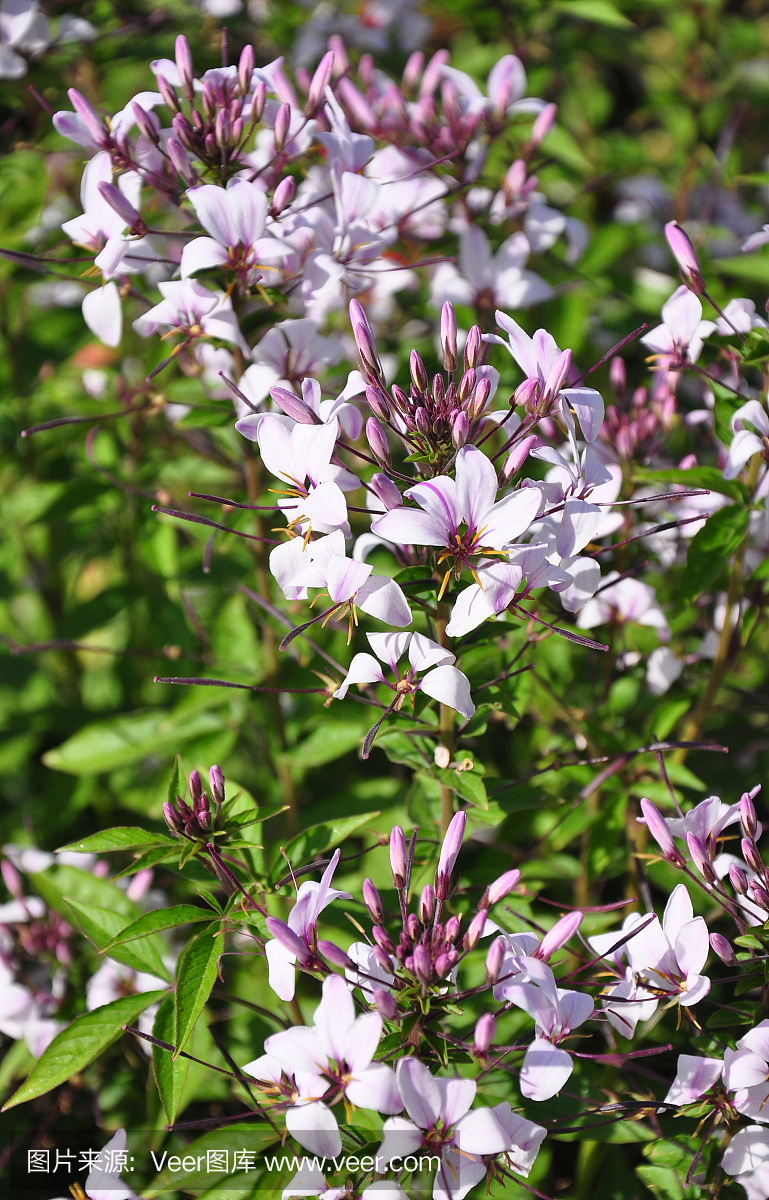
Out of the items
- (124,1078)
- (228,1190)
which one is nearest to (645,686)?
(228,1190)

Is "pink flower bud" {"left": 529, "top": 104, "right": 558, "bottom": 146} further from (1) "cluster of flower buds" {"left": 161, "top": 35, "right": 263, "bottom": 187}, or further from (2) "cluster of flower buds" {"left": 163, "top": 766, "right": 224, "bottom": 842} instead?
(2) "cluster of flower buds" {"left": 163, "top": 766, "right": 224, "bottom": 842}

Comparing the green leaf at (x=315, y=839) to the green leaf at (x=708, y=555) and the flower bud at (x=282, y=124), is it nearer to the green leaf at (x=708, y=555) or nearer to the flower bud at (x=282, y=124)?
the green leaf at (x=708, y=555)

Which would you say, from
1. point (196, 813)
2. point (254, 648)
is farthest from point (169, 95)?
point (196, 813)

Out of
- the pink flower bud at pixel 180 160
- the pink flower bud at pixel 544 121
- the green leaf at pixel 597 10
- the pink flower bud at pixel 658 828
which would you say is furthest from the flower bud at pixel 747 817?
the green leaf at pixel 597 10

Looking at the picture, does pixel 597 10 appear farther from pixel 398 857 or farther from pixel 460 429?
pixel 398 857

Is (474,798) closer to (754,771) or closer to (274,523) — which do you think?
(274,523)

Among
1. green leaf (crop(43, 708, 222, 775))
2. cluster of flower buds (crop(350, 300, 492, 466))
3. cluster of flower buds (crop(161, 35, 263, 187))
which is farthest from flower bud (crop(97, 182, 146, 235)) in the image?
green leaf (crop(43, 708, 222, 775))
